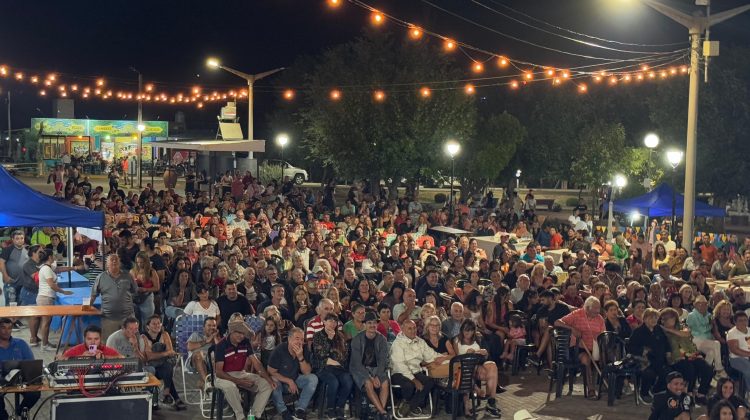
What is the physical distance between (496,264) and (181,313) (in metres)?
5.60

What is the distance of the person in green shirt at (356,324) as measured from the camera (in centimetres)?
1112

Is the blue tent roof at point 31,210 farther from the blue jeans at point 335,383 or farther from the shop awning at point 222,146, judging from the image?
the shop awning at point 222,146

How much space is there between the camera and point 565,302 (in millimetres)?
14102

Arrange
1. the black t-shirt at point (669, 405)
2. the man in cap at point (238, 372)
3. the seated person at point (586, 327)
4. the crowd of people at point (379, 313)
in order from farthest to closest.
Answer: the seated person at point (586, 327) → the crowd of people at point (379, 313) → the man in cap at point (238, 372) → the black t-shirt at point (669, 405)

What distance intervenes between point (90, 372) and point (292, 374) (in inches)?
103

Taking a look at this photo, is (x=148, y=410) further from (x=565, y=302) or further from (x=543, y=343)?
(x=565, y=302)

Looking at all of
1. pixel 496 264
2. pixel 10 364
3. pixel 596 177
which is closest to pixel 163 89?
pixel 596 177

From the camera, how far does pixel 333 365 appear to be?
34.8 feet

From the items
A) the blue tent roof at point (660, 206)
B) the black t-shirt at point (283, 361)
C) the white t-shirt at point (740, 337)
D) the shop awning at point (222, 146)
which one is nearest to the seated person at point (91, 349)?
the black t-shirt at point (283, 361)

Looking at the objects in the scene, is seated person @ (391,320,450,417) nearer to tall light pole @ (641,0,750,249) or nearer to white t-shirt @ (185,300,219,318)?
white t-shirt @ (185,300,219,318)

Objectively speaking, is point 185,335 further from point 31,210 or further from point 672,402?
point 672,402

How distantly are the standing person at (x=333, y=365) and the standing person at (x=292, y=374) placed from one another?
185 millimetres

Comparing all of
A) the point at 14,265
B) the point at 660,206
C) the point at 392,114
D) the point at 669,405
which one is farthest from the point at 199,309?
the point at 392,114

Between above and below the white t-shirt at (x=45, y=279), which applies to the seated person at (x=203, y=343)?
below
